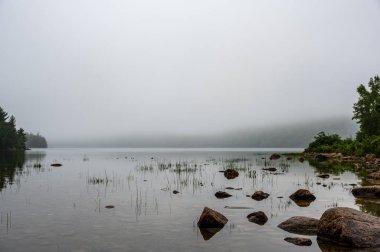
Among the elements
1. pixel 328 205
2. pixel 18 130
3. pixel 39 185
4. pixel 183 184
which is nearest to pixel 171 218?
pixel 328 205

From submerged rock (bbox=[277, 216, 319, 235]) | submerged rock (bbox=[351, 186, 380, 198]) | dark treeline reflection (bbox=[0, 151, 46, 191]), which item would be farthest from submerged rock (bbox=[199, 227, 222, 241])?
dark treeline reflection (bbox=[0, 151, 46, 191])

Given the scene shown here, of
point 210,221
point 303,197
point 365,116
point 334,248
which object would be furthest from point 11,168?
point 365,116

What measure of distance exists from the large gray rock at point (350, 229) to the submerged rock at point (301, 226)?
774mm

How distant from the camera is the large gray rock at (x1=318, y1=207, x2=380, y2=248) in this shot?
1224 centimetres

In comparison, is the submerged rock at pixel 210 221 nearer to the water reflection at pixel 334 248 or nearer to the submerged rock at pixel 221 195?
the water reflection at pixel 334 248

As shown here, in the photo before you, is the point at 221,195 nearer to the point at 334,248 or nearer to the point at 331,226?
the point at 331,226

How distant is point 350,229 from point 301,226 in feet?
8.29

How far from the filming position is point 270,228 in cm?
1509

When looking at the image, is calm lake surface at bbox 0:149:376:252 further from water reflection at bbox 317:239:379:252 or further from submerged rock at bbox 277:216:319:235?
submerged rock at bbox 277:216:319:235

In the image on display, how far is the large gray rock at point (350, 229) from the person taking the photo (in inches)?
482

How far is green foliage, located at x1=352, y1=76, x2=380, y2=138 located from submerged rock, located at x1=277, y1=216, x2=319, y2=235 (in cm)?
8314

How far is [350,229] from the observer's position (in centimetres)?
1259

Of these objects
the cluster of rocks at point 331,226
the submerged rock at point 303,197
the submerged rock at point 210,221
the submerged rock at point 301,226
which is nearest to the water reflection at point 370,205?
the submerged rock at point 303,197

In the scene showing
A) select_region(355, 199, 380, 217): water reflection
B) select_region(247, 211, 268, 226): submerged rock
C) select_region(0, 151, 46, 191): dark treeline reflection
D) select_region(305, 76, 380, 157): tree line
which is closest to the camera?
select_region(247, 211, 268, 226): submerged rock
